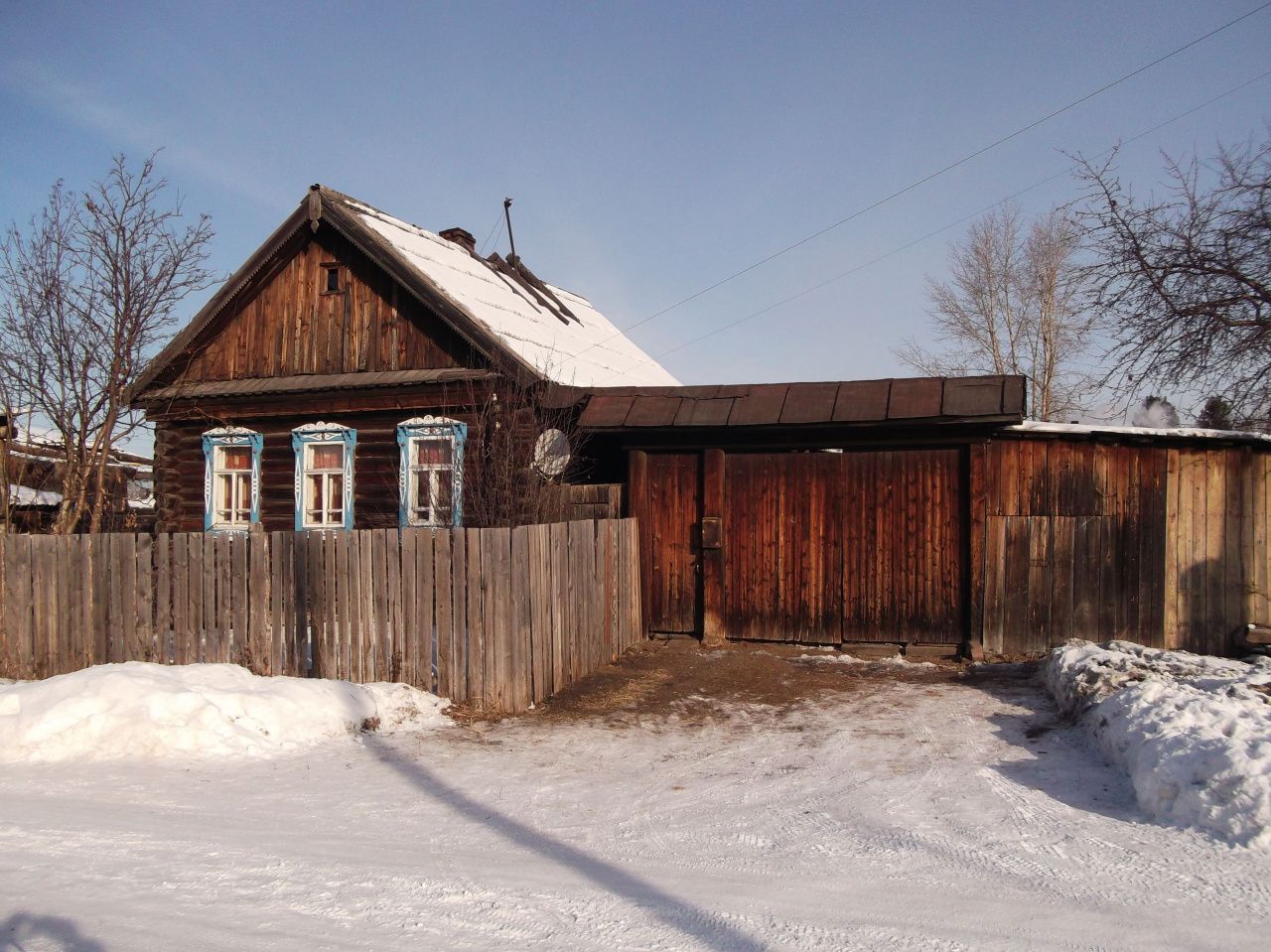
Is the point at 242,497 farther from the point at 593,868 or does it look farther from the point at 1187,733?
the point at 1187,733

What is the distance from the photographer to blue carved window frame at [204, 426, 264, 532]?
1534 centimetres

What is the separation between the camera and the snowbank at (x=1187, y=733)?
4.88m

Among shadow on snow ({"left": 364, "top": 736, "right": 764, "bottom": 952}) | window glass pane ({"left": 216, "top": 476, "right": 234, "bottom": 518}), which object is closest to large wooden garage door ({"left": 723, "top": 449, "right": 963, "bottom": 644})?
shadow on snow ({"left": 364, "top": 736, "right": 764, "bottom": 952})

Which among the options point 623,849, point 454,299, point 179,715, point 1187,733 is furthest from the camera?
point 454,299

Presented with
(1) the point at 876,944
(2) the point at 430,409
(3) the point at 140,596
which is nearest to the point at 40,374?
(2) the point at 430,409

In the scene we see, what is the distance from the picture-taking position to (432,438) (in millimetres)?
14234

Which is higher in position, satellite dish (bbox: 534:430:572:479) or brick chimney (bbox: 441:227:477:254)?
brick chimney (bbox: 441:227:477:254)

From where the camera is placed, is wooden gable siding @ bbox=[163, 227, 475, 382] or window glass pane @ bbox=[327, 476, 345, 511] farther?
window glass pane @ bbox=[327, 476, 345, 511]

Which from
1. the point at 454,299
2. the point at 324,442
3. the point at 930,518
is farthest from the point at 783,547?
the point at 324,442

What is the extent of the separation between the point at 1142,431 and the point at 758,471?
4.78m

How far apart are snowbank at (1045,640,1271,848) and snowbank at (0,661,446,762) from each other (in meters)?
5.60

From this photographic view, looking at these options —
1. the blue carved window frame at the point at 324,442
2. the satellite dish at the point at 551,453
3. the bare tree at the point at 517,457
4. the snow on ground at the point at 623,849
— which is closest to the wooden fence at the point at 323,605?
the snow on ground at the point at 623,849

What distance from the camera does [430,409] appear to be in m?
14.2

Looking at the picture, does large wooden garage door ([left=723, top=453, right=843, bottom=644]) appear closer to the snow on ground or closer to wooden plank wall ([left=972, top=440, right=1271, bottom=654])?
wooden plank wall ([left=972, top=440, right=1271, bottom=654])
